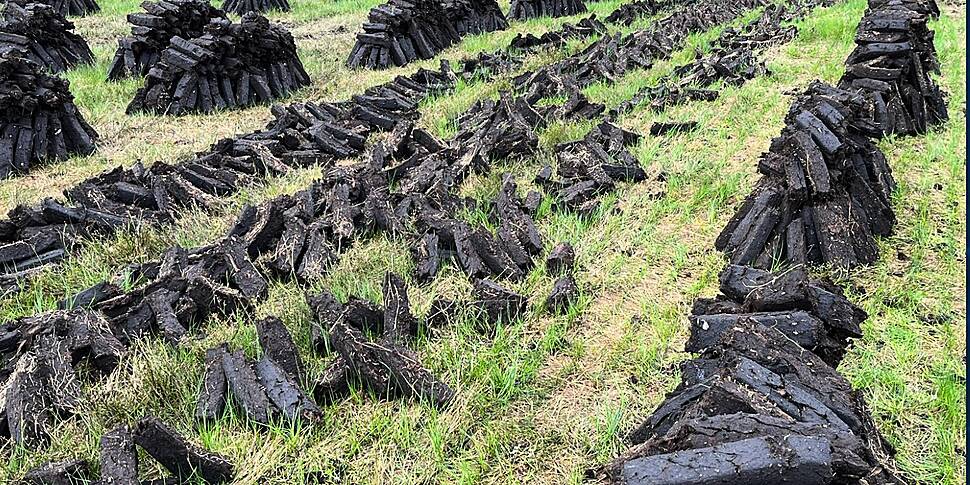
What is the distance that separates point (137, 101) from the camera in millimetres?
12031

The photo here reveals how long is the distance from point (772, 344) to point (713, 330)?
48cm

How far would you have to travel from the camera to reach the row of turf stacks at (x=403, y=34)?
15.4 meters

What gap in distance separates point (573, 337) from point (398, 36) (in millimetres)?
12047

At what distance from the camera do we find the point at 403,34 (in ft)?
52.7

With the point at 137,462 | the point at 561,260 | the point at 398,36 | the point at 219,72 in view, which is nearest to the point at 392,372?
the point at 137,462

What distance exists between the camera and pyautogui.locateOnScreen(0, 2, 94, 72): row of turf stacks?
14191 mm

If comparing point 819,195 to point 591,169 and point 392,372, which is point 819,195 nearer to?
point 591,169

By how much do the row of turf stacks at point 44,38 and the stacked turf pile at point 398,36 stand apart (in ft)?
19.5

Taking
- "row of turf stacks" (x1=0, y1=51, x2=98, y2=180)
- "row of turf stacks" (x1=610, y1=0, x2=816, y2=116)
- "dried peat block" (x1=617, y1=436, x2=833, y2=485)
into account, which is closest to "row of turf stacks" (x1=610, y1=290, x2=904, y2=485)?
"dried peat block" (x1=617, y1=436, x2=833, y2=485)

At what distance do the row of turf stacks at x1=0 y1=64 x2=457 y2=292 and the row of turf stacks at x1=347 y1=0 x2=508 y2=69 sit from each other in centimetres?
319

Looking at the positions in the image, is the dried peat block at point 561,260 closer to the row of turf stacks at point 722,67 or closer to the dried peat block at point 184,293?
the dried peat block at point 184,293

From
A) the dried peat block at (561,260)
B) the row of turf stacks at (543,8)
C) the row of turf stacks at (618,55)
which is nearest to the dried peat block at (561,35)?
the row of turf stacks at (618,55)

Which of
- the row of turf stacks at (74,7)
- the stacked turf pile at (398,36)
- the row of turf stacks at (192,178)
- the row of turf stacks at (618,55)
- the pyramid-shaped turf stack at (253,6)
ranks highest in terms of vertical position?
the row of turf stacks at (74,7)

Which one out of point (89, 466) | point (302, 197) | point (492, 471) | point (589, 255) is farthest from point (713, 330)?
point (302, 197)
